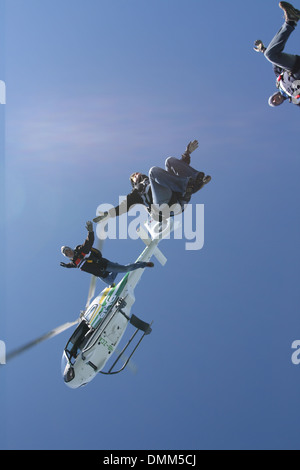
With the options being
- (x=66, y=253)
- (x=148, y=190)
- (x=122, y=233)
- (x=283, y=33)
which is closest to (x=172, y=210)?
(x=148, y=190)

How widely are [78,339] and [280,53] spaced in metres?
11.7

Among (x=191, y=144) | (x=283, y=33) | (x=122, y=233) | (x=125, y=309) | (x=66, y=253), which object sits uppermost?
(x=283, y=33)

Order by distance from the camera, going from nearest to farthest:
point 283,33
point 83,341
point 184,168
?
1. point 283,33
2. point 184,168
3. point 83,341

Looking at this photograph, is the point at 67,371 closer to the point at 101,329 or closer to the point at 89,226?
the point at 101,329

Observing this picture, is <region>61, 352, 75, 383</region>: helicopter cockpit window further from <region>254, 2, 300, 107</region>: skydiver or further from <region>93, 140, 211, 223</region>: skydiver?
<region>254, 2, 300, 107</region>: skydiver

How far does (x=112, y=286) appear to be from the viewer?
1673cm

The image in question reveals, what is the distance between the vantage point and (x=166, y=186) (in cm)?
1423

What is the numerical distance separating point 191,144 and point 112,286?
602 cm

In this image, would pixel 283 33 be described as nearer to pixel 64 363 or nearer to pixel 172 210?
pixel 172 210

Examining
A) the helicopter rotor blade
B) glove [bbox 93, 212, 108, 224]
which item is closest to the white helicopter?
the helicopter rotor blade

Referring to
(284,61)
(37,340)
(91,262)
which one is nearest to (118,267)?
(91,262)

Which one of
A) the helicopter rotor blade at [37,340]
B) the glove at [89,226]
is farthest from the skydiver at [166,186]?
the helicopter rotor blade at [37,340]

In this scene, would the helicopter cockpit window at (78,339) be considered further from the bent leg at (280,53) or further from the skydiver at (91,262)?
the bent leg at (280,53)

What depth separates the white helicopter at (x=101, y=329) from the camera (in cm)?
1562
